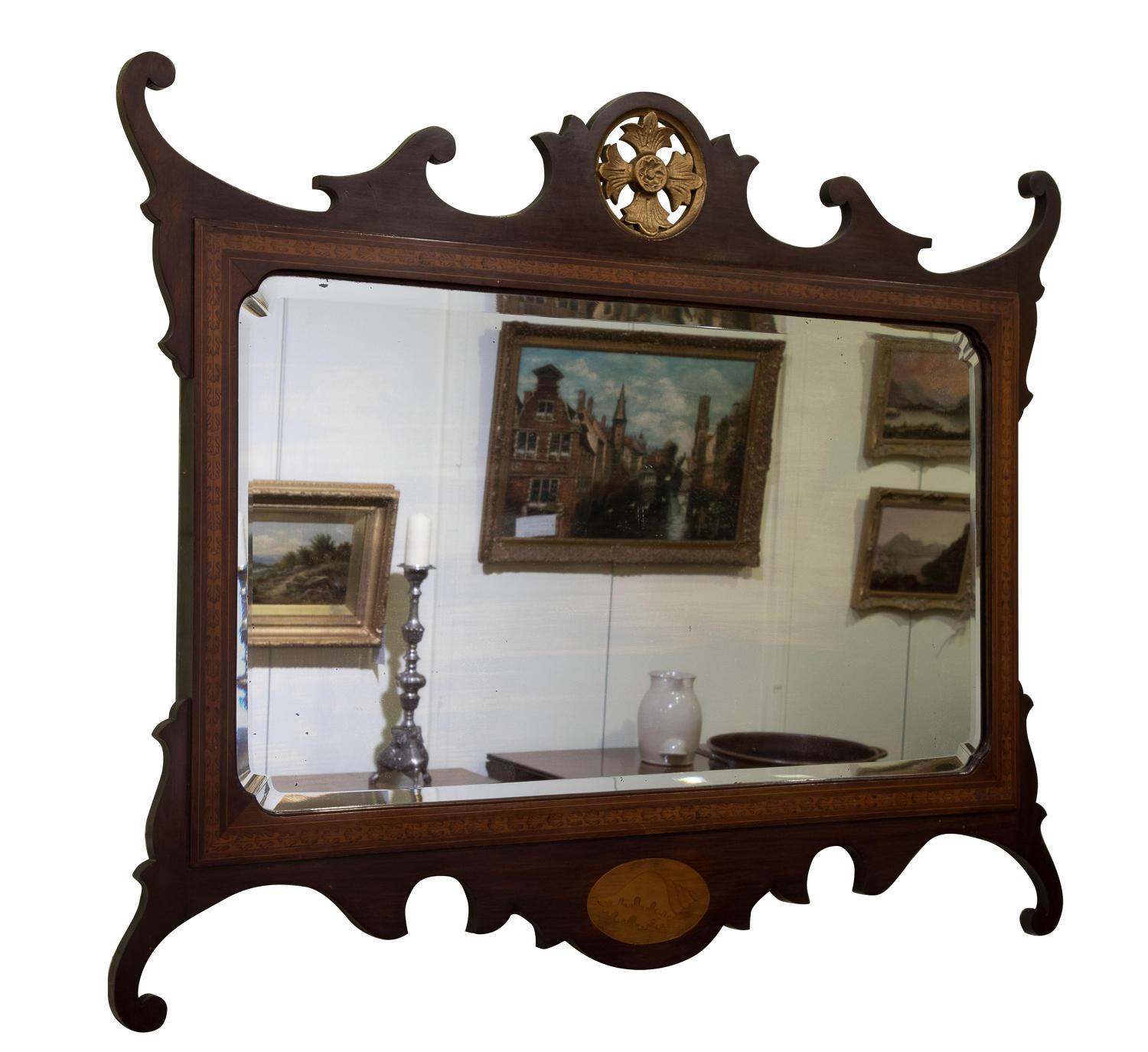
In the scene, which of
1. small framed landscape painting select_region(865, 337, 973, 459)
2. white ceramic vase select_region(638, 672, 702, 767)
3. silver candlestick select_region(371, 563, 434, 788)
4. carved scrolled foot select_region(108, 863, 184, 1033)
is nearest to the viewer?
carved scrolled foot select_region(108, 863, 184, 1033)

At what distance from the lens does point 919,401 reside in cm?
222

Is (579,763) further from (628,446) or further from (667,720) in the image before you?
(628,446)

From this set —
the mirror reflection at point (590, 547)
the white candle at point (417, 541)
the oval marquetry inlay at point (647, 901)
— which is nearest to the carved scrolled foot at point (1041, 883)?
the mirror reflection at point (590, 547)

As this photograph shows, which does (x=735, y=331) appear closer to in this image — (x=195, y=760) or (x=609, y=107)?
(x=609, y=107)

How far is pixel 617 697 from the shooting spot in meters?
2.08

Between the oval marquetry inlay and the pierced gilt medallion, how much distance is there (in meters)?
0.82

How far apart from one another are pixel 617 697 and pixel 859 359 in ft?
1.86

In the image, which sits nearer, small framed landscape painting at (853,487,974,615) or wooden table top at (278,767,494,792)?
wooden table top at (278,767,494,792)

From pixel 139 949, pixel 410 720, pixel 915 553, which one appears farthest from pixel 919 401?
pixel 139 949

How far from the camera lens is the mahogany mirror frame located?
6.09 ft

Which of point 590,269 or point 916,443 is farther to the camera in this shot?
point 916,443

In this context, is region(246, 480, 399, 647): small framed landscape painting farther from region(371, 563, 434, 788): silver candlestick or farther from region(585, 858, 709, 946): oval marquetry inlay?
region(585, 858, 709, 946): oval marquetry inlay

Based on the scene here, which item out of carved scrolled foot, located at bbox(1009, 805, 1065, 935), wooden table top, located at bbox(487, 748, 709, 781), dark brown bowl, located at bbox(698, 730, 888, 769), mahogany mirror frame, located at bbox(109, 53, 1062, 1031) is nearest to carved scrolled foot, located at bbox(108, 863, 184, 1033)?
mahogany mirror frame, located at bbox(109, 53, 1062, 1031)

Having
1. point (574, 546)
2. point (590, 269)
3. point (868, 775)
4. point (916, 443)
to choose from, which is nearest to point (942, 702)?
point (868, 775)
